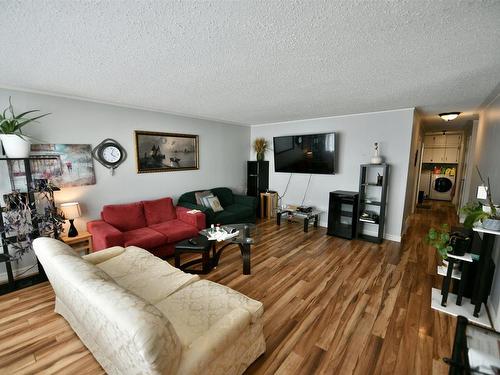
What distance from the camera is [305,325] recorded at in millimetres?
2064

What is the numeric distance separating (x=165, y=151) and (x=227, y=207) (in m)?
1.76

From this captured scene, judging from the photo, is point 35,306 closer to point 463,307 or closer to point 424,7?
point 424,7

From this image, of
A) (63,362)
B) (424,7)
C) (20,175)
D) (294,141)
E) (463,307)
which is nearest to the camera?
(424,7)

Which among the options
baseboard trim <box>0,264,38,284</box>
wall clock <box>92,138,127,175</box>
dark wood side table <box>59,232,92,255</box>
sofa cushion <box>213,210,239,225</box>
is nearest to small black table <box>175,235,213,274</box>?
sofa cushion <box>213,210,239,225</box>

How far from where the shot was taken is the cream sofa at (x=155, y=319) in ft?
3.51

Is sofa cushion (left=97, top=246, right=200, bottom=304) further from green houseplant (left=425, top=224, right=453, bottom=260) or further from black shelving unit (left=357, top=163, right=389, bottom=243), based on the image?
black shelving unit (left=357, top=163, right=389, bottom=243)

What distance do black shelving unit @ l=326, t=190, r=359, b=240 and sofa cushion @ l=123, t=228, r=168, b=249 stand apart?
3061 millimetres

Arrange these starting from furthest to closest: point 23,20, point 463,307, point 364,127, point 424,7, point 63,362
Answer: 1. point 364,127
2. point 463,307
3. point 63,362
4. point 23,20
5. point 424,7

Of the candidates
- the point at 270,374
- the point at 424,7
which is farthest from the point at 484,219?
the point at 270,374

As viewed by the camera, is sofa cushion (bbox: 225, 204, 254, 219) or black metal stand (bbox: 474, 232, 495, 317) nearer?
black metal stand (bbox: 474, 232, 495, 317)

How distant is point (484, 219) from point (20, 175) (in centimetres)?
499

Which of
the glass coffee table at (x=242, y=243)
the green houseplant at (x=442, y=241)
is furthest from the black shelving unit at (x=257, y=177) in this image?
the green houseplant at (x=442, y=241)

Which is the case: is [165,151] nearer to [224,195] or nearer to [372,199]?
[224,195]

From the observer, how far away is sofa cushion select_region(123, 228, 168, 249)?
303 cm
